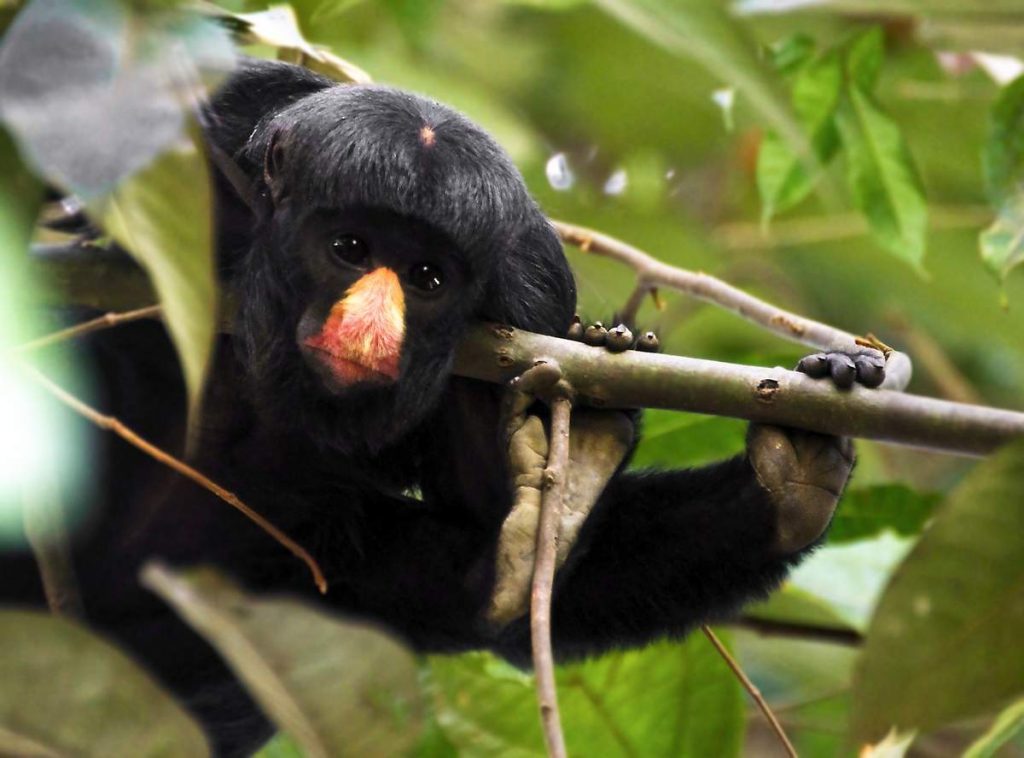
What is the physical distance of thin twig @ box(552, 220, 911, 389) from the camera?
2.16 m

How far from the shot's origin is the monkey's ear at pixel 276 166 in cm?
206

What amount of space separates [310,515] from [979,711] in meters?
1.38

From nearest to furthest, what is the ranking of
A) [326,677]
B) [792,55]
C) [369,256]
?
[326,677], [369,256], [792,55]

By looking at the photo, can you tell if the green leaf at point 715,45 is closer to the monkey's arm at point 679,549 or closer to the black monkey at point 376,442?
the black monkey at point 376,442

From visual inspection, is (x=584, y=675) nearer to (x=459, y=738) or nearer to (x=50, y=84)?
(x=459, y=738)

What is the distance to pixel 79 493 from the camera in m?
2.34

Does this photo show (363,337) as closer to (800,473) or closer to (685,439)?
(800,473)

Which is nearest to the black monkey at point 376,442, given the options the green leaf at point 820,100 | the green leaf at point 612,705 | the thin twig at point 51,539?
the green leaf at point 612,705

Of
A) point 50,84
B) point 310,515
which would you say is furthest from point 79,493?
point 50,84

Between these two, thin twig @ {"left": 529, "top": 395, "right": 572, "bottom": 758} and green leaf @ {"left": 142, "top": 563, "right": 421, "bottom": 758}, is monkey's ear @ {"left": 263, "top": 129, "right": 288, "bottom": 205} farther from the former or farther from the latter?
green leaf @ {"left": 142, "top": 563, "right": 421, "bottom": 758}

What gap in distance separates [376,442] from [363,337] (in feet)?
1.28

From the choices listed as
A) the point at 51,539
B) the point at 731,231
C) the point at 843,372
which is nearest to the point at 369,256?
the point at 51,539

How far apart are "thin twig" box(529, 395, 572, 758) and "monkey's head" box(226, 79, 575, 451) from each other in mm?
300

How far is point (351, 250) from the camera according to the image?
196 centimetres
